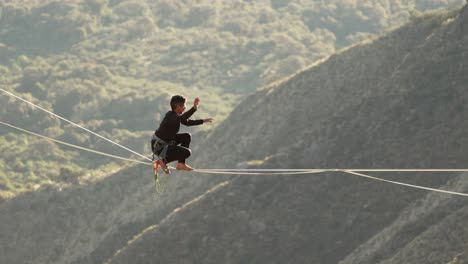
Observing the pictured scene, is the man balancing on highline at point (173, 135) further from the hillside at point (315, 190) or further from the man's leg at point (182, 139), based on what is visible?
the hillside at point (315, 190)

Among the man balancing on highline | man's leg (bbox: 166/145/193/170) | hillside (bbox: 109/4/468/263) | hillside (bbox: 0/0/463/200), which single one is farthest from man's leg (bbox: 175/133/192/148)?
hillside (bbox: 0/0/463/200)

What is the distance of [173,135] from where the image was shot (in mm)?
17672

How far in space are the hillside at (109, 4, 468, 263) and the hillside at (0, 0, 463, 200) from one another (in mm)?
61966

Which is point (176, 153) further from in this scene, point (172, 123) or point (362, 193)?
point (362, 193)

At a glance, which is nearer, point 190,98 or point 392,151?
point 392,151

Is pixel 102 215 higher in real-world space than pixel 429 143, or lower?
lower

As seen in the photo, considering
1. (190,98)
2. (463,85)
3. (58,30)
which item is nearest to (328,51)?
(190,98)

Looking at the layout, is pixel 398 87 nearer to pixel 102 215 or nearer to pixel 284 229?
pixel 284 229

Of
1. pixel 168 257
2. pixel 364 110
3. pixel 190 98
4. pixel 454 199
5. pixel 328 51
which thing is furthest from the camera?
pixel 328 51

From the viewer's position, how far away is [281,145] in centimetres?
5500

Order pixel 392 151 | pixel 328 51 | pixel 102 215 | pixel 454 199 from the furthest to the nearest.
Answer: pixel 328 51, pixel 102 215, pixel 392 151, pixel 454 199

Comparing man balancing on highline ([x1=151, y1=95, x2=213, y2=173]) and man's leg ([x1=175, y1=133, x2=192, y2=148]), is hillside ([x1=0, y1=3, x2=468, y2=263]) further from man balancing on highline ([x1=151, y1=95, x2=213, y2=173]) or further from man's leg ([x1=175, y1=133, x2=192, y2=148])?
man balancing on highline ([x1=151, y1=95, x2=213, y2=173])

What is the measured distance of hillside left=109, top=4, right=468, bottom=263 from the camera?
34625mm

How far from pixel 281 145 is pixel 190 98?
3258 inches
